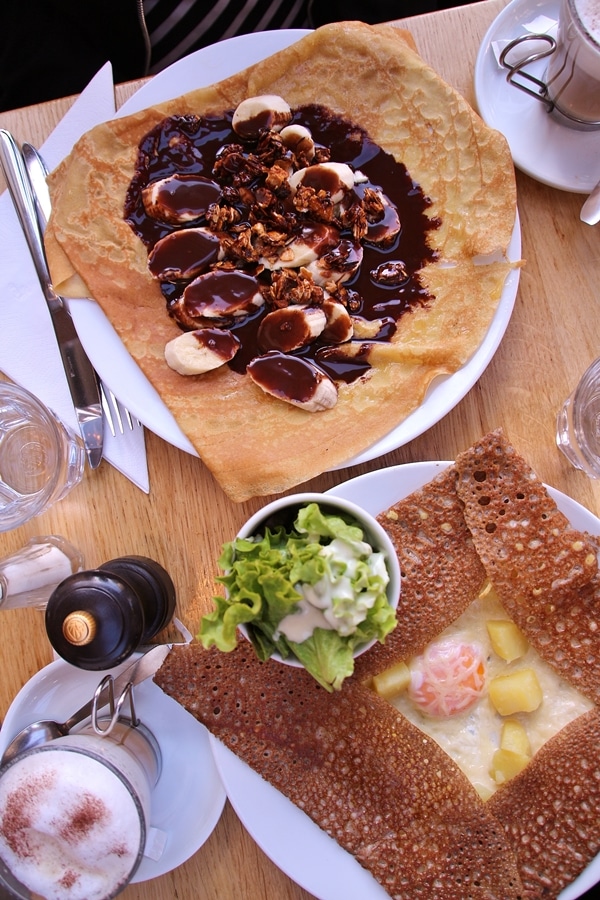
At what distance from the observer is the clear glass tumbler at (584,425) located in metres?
1.79

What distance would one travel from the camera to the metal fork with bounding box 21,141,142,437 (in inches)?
73.0

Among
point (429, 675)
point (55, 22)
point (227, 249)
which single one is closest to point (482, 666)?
point (429, 675)

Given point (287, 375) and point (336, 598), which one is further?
point (287, 375)

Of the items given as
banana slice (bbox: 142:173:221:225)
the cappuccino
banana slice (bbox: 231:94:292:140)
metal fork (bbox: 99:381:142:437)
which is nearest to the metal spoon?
metal fork (bbox: 99:381:142:437)

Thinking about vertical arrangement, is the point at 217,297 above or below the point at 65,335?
above

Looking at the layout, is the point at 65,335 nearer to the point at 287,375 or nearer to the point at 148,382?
the point at 148,382

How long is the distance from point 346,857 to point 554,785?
1.67 ft

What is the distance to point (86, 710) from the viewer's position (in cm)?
173

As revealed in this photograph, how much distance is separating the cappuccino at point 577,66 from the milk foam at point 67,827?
193 centimetres

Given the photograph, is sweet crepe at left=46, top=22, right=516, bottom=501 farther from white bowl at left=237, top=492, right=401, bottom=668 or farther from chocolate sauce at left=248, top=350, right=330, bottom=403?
white bowl at left=237, top=492, right=401, bottom=668

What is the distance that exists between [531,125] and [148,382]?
1.22 meters

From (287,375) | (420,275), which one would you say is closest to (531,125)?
(420,275)

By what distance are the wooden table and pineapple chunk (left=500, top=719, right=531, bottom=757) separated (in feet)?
1.92

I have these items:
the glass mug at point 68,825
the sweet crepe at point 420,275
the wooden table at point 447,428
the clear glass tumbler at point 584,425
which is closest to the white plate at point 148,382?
the sweet crepe at point 420,275
